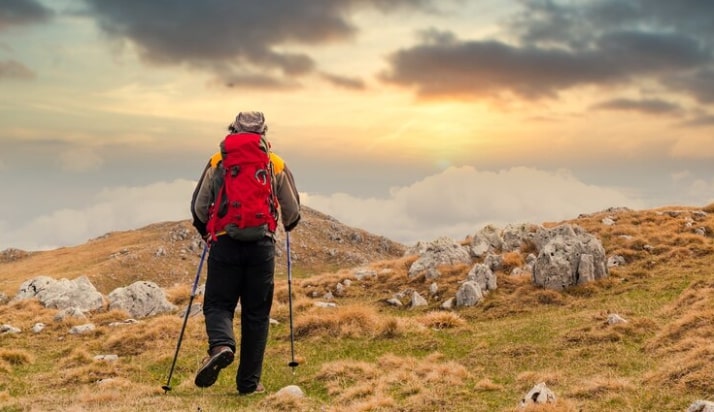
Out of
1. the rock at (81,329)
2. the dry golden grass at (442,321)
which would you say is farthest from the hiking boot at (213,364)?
the rock at (81,329)

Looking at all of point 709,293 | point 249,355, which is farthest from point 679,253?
point 249,355

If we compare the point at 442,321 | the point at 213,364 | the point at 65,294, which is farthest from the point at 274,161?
the point at 65,294

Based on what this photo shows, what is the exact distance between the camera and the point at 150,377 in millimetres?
14836

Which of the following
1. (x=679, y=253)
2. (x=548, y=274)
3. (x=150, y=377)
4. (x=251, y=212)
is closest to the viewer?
(x=251, y=212)

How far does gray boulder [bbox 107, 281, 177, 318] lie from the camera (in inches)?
1111

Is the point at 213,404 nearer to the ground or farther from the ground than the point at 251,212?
nearer to the ground

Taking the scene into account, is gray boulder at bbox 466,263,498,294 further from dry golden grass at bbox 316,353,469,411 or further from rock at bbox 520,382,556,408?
rock at bbox 520,382,556,408

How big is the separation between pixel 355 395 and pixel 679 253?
2167cm

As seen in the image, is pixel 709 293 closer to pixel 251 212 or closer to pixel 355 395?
pixel 355 395

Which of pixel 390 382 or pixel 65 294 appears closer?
pixel 390 382

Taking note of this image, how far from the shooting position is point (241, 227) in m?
10.0

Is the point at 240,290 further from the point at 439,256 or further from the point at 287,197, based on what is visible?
the point at 439,256

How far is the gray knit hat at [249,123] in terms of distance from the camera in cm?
1071

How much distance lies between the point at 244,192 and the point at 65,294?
25224mm
